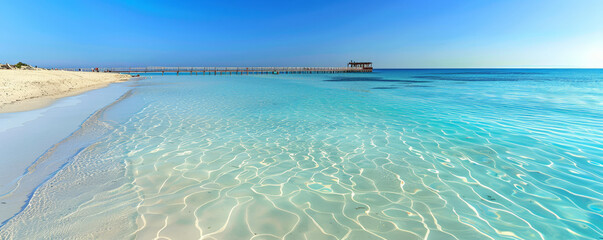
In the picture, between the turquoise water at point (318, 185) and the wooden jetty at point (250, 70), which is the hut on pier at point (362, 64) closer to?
the wooden jetty at point (250, 70)

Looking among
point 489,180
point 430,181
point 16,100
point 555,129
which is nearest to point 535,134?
point 555,129

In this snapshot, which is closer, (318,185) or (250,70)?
(318,185)

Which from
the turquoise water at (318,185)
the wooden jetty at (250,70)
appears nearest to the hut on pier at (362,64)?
the wooden jetty at (250,70)

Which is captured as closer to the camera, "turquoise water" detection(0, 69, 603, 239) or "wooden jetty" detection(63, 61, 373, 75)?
"turquoise water" detection(0, 69, 603, 239)

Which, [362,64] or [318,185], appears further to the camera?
[362,64]

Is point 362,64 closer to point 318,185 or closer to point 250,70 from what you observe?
point 250,70

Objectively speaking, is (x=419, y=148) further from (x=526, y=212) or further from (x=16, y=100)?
(x=16, y=100)

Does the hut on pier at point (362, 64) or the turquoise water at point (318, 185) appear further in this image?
the hut on pier at point (362, 64)

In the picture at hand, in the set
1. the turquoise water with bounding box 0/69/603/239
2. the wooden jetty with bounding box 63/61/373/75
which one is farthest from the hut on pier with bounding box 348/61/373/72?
the turquoise water with bounding box 0/69/603/239

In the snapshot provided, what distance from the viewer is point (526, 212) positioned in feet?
10.8

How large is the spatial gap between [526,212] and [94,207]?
17.3 feet

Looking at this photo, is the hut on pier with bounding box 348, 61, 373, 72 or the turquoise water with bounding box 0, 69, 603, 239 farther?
the hut on pier with bounding box 348, 61, 373, 72

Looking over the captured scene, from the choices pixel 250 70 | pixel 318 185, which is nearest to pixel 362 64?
pixel 250 70

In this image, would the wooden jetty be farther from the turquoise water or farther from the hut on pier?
the turquoise water
